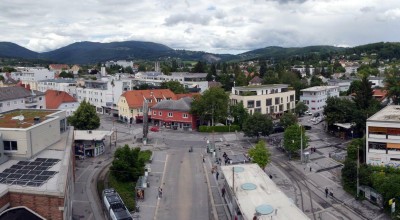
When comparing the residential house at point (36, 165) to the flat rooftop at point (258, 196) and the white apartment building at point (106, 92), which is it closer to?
the flat rooftop at point (258, 196)

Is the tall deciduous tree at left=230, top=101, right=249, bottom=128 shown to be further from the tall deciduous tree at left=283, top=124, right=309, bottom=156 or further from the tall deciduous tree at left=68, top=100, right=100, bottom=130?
the tall deciduous tree at left=68, top=100, right=100, bottom=130

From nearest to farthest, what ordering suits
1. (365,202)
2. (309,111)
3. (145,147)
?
(365,202), (145,147), (309,111)

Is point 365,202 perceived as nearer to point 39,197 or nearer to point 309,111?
point 39,197

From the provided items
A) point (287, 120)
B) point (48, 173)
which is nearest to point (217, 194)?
point (48, 173)

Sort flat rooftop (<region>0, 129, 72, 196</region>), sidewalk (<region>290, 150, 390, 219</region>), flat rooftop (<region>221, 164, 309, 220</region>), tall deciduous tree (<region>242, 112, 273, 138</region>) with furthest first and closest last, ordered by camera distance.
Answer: tall deciduous tree (<region>242, 112, 273, 138</region>), sidewalk (<region>290, 150, 390, 219</region>), flat rooftop (<region>221, 164, 309, 220</region>), flat rooftop (<region>0, 129, 72, 196</region>)

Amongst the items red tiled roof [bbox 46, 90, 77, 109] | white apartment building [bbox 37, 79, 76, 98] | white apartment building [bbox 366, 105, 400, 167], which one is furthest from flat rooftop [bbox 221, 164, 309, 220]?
white apartment building [bbox 37, 79, 76, 98]

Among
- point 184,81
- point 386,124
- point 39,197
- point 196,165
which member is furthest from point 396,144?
point 184,81
